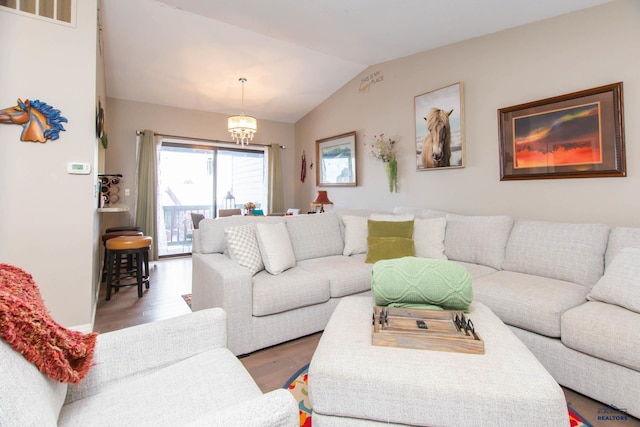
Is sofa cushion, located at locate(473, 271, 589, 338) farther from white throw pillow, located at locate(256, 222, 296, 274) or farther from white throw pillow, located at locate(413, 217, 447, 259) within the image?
white throw pillow, located at locate(256, 222, 296, 274)

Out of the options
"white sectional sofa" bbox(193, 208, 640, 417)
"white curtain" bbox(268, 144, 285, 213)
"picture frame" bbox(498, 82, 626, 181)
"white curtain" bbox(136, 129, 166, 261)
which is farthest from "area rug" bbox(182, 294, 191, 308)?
"picture frame" bbox(498, 82, 626, 181)

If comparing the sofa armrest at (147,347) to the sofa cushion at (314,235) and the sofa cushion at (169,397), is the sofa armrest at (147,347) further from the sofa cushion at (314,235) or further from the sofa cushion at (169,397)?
the sofa cushion at (314,235)

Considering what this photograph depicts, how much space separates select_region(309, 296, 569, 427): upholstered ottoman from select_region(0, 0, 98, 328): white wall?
91.2 inches

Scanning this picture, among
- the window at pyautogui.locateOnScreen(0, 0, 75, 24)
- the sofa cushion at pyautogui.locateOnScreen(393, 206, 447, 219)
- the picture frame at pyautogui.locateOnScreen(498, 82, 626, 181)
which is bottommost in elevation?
the sofa cushion at pyautogui.locateOnScreen(393, 206, 447, 219)

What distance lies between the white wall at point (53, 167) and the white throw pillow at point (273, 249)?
1.39 metres

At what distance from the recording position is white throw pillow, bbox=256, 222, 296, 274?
2.42 meters

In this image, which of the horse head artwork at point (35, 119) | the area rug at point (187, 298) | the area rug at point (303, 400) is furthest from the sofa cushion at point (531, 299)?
the horse head artwork at point (35, 119)

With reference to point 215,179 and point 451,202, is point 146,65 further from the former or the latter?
point 451,202

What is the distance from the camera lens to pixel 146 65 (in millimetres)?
4156

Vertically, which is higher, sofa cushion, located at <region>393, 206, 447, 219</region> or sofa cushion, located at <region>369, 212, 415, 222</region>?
sofa cushion, located at <region>393, 206, 447, 219</region>

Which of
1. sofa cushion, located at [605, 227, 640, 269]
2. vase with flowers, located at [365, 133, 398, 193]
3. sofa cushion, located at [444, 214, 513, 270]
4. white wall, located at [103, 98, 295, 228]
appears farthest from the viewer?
white wall, located at [103, 98, 295, 228]

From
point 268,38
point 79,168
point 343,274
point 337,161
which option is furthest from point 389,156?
point 79,168

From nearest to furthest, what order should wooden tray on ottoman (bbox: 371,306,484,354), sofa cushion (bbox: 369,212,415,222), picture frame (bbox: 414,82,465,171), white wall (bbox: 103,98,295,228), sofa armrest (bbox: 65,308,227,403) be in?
sofa armrest (bbox: 65,308,227,403) < wooden tray on ottoman (bbox: 371,306,484,354) < sofa cushion (bbox: 369,212,415,222) < picture frame (bbox: 414,82,465,171) < white wall (bbox: 103,98,295,228)

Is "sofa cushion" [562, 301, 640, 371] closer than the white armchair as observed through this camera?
No
